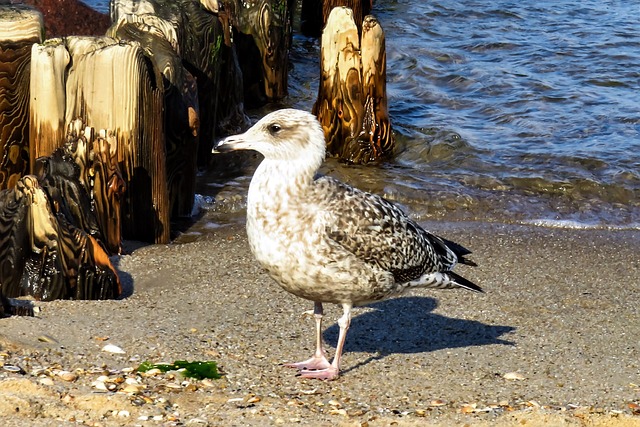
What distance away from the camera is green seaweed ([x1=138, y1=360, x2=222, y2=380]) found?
521 centimetres

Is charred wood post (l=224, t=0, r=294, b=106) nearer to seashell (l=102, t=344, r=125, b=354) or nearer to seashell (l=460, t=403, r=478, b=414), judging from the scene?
seashell (l=102, t=344, r=125, b=354)

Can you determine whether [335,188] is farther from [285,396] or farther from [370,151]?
[370,151]

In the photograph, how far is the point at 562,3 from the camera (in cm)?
1777

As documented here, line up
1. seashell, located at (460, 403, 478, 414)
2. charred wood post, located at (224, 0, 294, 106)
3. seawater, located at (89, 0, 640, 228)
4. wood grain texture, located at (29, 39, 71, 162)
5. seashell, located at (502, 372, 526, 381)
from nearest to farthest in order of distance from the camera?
seashell, located at (460, 403, 478, 414), seashell, located at (502, 372, 526, 381), wood grain texture, located at (29, 39, 71, 162), seawater, located at (89, 0, 640, 228), charred wood post, located at (224, 0, 294, 106)

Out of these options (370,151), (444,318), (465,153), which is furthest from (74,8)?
(444,318)

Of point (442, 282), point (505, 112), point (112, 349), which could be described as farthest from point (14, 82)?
point (505, 112)

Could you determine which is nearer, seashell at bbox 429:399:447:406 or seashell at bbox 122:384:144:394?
seashell at bbox 122:384:144:394

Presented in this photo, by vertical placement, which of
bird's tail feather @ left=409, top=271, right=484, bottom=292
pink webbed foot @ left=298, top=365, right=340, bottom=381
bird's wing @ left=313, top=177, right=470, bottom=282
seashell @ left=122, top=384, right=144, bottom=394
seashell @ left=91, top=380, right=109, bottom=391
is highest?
bird's wing @ left=313, top=177, right=470, bottom=282

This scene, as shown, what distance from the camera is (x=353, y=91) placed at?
35.4ft

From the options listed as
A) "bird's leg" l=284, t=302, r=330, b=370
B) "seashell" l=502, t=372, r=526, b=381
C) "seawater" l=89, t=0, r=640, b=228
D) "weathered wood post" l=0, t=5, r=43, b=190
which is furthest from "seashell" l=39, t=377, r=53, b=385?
"seawater" l=89, t=0, r=640, b=228

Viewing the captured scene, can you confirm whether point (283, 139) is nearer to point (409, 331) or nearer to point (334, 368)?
point (334, 368)

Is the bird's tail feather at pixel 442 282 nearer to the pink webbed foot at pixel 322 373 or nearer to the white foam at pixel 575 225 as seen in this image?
the pink webbed foot at pixel 322 373

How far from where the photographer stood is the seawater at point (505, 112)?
9617 mm

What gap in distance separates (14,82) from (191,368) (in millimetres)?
3124
